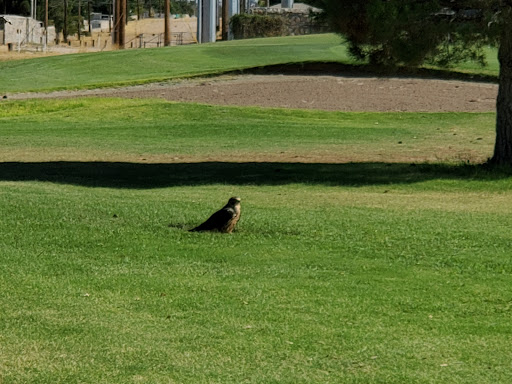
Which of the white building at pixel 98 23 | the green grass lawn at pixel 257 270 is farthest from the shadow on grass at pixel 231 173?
the white building at pixel 98 23

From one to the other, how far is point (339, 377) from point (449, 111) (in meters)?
21.2

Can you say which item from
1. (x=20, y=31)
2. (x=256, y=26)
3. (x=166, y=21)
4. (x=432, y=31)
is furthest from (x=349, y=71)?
(x=20, y=31)

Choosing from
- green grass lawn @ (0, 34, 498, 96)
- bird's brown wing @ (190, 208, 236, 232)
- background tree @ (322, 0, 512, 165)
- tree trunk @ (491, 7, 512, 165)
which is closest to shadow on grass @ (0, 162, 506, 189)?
tree trunk @ (491, 7, 512, 165)

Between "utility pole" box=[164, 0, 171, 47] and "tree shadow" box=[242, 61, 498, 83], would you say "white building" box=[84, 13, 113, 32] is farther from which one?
"tree shadow" box=[242, 61, 498, 83]

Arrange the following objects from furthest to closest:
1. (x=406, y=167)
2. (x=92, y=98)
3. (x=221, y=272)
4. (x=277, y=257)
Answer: (x=92, y=98) < (x=406, y=167) < (x=277, y=257) < (x=221, y=272)

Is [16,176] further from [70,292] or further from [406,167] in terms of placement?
[70,292]

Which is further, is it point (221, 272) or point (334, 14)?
point (334, 14)

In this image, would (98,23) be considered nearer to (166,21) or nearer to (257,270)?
(166,21)

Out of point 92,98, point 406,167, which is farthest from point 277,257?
point 92,98

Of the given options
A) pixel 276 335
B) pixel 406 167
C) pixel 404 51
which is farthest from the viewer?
pixel 406 167

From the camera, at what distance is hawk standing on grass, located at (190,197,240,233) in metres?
Result: 10.5

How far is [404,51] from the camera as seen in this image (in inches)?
605

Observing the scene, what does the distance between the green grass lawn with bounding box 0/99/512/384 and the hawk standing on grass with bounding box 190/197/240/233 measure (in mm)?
223

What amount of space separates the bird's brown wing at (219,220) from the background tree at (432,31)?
→ 525 centimetres
